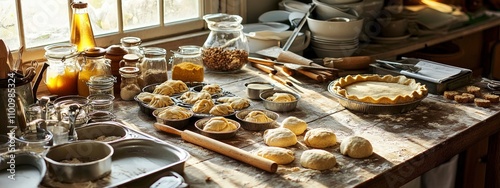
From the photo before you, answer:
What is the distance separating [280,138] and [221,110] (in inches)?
10.4

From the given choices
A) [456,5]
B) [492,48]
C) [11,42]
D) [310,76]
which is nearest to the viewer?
[11,42]

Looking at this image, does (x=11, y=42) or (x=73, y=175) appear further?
(x=11, y=42)

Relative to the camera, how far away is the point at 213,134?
1.86 m

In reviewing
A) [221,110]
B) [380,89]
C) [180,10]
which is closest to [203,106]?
[221,110]

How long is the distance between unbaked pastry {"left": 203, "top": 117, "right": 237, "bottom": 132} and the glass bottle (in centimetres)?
58

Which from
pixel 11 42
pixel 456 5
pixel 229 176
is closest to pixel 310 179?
pixel 229 176

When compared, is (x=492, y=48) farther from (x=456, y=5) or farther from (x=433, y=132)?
(x=433, y=132)

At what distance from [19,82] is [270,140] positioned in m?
0.71

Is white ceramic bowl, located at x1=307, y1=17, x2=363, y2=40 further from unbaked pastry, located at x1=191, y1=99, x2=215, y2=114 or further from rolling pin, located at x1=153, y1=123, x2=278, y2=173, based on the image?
rolling pin, located at x1=153, y1=123, x2=278, y2=173

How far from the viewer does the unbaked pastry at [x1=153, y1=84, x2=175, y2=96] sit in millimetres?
2164

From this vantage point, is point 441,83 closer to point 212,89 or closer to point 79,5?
point 212,89

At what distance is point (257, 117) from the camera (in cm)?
198

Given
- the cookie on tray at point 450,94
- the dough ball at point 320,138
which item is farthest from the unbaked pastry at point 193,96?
the cookie on tray at point 450,94

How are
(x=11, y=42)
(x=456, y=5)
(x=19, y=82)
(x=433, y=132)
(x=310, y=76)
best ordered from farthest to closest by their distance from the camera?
(x=456, y=5)
(x=310, y=76)
(x=11, y=42)
(x=433, y=132)
(x=19, y=82)
